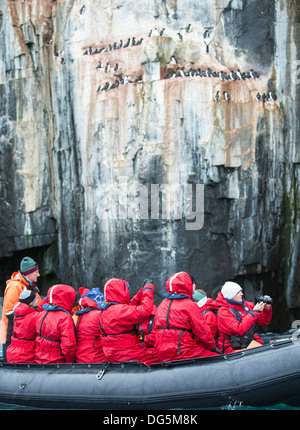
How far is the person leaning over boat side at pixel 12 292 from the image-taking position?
791cm

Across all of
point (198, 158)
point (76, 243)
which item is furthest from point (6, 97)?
point (198, 158)

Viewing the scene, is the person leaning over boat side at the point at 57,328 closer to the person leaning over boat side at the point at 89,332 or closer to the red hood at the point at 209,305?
the person leaning over boat side at the point at 89,332

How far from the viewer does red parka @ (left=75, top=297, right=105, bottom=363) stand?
24.5ft

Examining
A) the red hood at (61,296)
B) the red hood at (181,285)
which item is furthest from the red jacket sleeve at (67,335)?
the red hood at (181,285)

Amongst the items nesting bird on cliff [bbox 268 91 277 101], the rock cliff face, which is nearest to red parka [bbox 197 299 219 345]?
the rock cliff face

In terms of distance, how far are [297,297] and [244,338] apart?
639cm

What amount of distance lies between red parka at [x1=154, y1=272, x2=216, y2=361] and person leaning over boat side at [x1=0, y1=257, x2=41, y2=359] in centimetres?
238

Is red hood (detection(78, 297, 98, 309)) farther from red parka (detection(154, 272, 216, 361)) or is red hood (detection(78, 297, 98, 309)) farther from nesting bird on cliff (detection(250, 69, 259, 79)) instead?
nesting bird on cliff (detection(250, 69, 259, 79))

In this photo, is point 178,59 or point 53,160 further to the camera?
point 53,160

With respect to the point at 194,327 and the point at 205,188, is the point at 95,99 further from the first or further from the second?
the point at 194,327

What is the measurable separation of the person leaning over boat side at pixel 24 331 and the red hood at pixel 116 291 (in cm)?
121

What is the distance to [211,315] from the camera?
7609 mm

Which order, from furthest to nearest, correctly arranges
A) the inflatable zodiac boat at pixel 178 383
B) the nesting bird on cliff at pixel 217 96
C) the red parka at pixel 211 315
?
the nesting bird on cliff at pixel 217 96 → the red parka at pixel 211 315 → the inflatable zodiac boat at pixel 178 383

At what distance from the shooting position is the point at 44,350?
24.6 feet
